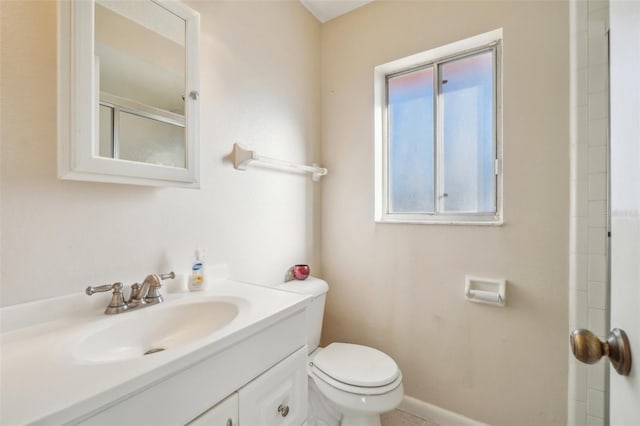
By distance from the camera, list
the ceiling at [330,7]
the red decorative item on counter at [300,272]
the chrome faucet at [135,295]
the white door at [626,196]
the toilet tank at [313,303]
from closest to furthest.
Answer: the white door at [626,196] < the chrome faucet at [135,295] < the toilet tank at [313,303] < the red decorative item on counter at [300,272] < the ceiling at [330,7]

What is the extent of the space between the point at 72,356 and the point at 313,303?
1.03 metres

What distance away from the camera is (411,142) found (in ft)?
5.55

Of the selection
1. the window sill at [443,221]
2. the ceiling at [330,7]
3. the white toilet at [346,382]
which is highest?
the ceiling at [330,7]

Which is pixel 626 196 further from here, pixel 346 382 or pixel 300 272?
pixel 300 272

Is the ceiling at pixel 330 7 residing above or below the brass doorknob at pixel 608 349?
above

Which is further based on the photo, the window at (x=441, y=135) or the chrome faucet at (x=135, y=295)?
the window at (x=441, y=135)

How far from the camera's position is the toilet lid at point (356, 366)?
1184mm

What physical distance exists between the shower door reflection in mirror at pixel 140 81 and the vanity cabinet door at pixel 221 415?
770mm

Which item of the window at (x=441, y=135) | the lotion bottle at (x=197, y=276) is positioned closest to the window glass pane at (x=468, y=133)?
the window at (x=441, y=135)

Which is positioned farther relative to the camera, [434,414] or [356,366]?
[434,414]

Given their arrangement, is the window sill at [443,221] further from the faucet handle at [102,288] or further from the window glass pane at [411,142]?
the faucet handle at [102,288]

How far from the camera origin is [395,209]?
1.74 m

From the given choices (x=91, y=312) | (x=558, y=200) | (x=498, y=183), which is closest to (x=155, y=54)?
(x=91, y=312)

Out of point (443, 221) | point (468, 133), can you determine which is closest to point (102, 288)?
point (443, 221)
